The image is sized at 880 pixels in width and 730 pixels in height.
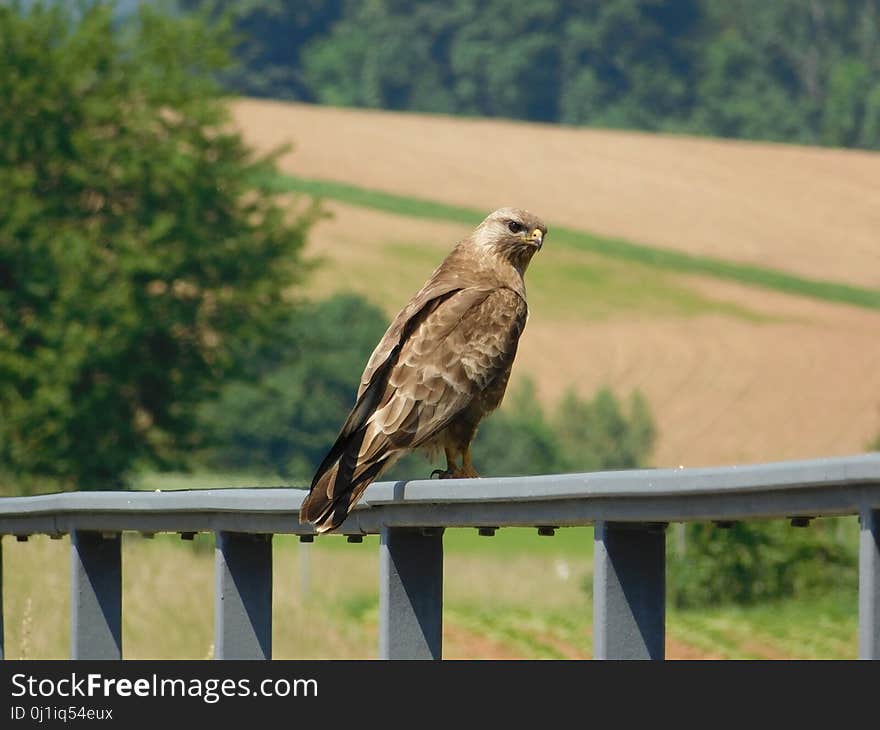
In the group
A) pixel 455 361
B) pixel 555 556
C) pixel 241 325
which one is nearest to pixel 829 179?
pixel 241 325

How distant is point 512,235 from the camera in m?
7.43

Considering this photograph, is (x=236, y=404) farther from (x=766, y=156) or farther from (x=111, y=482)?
(x=766, y=156)

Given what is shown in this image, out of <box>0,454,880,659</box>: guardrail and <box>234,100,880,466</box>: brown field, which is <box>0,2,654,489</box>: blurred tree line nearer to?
<box>0,454,880,659</box>: guardrail

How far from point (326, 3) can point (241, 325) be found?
96163 mm

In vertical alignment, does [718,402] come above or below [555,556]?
above

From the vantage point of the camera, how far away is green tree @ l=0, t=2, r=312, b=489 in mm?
32281

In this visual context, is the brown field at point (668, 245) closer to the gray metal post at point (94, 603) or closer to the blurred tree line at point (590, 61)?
the blurred tree line at point (590, 61)

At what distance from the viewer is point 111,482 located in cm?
3266

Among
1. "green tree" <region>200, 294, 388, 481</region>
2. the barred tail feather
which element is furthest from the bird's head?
"green tree" <region>200, 294, 388, 481</region>

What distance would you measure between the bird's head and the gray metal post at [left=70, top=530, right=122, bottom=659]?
2.42 m
